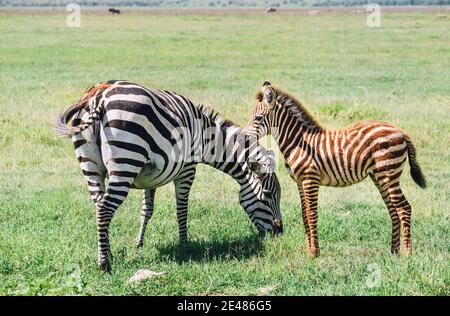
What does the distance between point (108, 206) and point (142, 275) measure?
0.92 meters

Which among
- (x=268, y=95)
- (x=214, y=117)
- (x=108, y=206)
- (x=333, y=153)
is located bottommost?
(x=108, y=206)

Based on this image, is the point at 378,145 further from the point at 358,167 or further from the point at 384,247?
the point at 384,247

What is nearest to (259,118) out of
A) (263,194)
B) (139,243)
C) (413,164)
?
(263,194)

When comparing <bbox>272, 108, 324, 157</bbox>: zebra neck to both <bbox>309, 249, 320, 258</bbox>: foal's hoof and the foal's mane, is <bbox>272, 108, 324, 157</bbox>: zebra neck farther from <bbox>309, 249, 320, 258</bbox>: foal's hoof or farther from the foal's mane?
<bbox>309, 249, 320, 258</bbox>: foal's hoof

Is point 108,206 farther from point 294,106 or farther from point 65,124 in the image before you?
point 294,106

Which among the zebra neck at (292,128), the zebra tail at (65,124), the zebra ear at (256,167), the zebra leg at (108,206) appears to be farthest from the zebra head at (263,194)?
the zebra tail at (65,124)

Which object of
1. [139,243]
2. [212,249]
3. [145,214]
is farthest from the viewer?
[145,214]

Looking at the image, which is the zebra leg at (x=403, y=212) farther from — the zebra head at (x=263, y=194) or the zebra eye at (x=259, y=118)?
the zebra head at (x=263, y=194)

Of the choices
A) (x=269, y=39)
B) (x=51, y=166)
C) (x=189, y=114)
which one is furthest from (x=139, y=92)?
(x=269, y=39)

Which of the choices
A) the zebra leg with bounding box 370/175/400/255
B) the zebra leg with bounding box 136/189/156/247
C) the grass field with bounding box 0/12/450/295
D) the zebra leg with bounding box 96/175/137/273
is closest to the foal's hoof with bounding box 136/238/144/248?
the zebra leg with bounding box 136/189/156/247

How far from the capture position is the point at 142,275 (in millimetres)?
7066

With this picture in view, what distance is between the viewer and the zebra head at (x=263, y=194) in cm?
902
